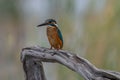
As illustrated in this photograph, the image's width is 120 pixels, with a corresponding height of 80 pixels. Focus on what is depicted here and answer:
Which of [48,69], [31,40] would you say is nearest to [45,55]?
[48,69]

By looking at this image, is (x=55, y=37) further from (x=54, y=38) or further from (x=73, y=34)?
(x=73, y=34)

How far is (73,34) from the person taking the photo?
2732 millimetres

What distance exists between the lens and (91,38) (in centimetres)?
275

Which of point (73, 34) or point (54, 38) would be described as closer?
point (54, 38)

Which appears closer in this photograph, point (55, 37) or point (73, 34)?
point (55, 37)

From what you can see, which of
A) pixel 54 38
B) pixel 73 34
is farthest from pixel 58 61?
pixel 73 34

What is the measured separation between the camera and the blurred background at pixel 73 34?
2.64 meters

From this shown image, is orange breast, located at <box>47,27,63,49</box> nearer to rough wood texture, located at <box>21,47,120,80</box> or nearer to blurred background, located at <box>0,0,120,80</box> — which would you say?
rough wood texture, located at <box>21,47,120,80</box>

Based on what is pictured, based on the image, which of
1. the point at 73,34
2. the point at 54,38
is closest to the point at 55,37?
the point at 54,38

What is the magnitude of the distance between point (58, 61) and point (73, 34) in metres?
1.55

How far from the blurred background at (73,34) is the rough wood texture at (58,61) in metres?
0.88

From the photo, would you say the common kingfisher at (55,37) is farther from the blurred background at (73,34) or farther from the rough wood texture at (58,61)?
the blurred background at (73,34)

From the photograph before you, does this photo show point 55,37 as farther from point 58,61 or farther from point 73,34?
point 73,34

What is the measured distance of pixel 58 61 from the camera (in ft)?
3.89
